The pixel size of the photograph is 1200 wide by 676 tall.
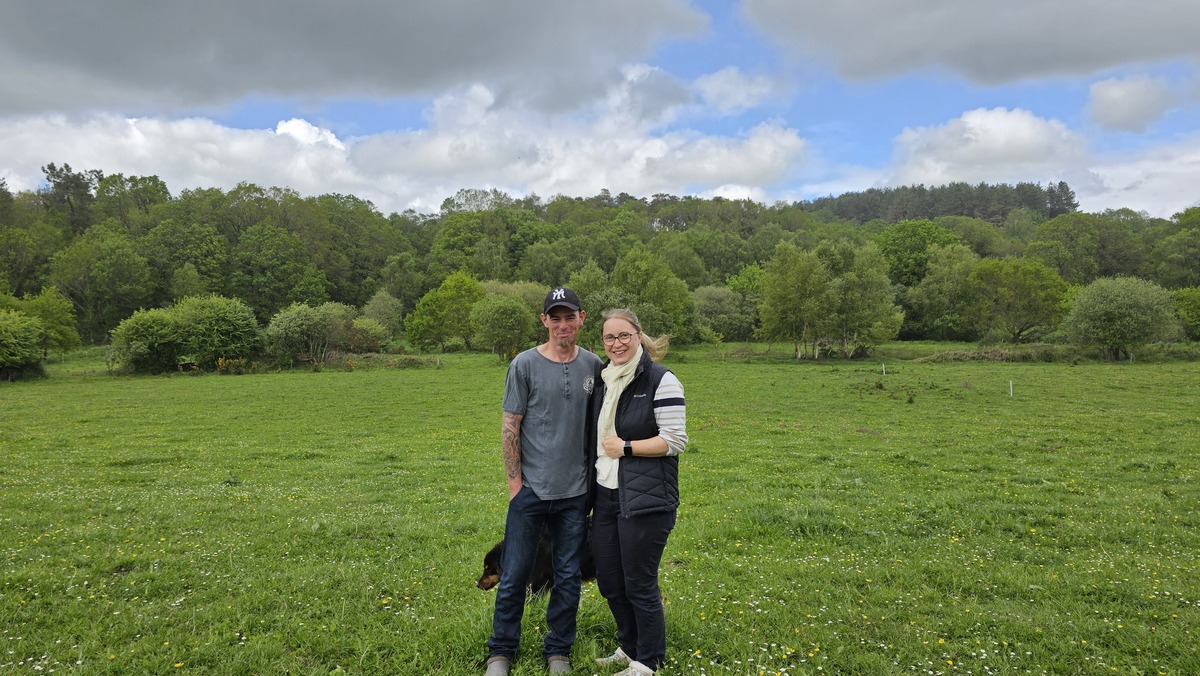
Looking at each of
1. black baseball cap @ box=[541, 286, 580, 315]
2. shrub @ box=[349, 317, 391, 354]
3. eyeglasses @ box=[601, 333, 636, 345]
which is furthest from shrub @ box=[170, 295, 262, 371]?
eyeglasses @ box=[601, 333, 636, 345]

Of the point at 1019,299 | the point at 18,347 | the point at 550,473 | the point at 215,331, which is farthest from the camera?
the point at 1019,299

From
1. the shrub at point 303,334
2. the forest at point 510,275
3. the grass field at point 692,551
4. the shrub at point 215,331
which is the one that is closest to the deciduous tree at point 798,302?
the forest at point 510,275

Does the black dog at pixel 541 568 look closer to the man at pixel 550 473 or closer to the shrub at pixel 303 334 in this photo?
the man at pixel 550 473

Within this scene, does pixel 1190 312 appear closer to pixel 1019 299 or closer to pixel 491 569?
pixel 1019 299

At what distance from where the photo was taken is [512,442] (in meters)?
4.21

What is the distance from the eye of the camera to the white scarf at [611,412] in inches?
157

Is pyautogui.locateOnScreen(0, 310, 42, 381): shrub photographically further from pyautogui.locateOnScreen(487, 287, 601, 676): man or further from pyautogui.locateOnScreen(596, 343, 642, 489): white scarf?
pyautogui.locateOnScreen(596, 343, 642, 489): white scarf

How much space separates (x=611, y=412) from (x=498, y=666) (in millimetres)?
2081

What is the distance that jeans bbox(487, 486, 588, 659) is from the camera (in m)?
4.22

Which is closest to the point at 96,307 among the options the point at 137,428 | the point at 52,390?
the point at 52,390

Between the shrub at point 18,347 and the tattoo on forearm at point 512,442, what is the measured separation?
4710 cm

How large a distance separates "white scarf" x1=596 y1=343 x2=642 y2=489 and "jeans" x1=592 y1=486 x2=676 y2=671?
11cm

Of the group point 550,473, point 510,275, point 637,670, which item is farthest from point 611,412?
point 510,275

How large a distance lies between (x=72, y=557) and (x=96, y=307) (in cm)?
7818
